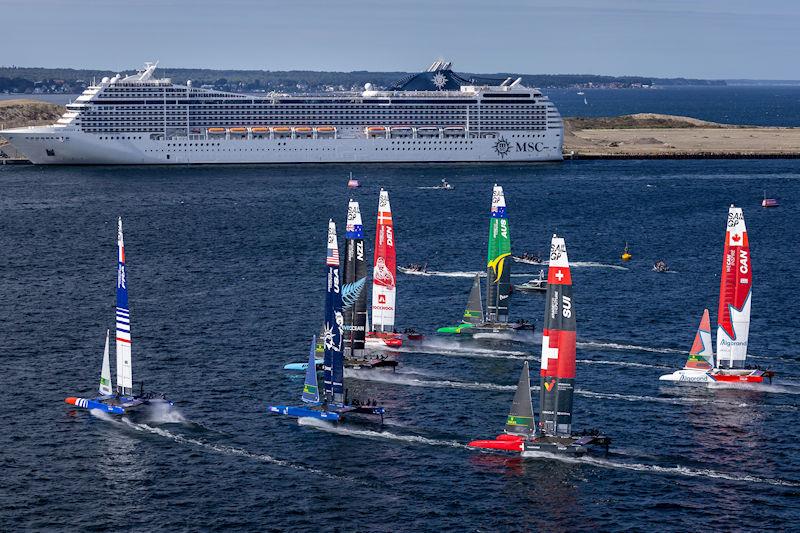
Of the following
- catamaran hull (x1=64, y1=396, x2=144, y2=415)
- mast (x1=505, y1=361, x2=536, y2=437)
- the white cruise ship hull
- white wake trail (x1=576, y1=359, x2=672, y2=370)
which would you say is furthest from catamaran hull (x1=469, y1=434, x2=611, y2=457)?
the white cruise ship hull

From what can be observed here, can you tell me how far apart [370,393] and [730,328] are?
19.1m

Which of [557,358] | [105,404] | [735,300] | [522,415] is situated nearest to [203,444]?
[105,404]

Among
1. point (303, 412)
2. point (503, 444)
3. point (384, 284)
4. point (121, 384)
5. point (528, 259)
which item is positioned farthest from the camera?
point (528, 259)

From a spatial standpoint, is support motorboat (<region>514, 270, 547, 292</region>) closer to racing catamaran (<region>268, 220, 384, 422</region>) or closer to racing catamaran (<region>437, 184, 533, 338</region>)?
racing catamaran (<region>437, 184, 533, 338</region>)

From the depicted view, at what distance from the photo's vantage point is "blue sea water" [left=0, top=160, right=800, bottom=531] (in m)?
52.4

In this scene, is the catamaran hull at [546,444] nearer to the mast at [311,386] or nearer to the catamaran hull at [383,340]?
the mast at [311,386]

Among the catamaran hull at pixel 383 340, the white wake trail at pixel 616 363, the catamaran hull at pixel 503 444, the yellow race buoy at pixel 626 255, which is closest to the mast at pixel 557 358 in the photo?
the catamaran hull at pixel 503 444

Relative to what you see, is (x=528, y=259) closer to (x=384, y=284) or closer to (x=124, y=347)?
(x=384, y=284)

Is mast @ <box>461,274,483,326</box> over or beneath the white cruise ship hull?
beneath

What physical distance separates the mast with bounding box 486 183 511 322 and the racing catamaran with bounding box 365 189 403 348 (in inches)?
258

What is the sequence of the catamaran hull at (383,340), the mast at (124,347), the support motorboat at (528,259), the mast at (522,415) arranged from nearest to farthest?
the mast at (522,415)
the mast at (124,347)
the catamaran hull at (383,340)
the support motorboat at (528,259)

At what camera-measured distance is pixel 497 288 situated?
3204 inches

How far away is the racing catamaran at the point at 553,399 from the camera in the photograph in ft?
187

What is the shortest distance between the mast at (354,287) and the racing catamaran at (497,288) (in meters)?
8.46
